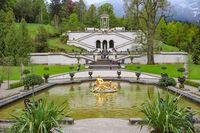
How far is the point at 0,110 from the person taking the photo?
22.2 m

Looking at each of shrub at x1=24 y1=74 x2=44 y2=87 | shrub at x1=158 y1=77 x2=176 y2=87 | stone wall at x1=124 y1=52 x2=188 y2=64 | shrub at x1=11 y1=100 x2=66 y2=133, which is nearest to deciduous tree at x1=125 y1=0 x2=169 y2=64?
stone wall at x1=124 y1=52 x2=188 y2=64

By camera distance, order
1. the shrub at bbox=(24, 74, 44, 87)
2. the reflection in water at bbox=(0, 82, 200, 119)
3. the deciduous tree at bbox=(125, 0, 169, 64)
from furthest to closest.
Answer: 1. the deciduous tree at bbox=(125, 0, 169, 64)
2. the shrub at bbox=(24, 74, 44, 87)
3. the reflection in water at bbox=(0, 82, 200, 119)

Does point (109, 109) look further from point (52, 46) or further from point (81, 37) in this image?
point (81, 37)

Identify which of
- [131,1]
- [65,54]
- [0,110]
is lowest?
[0,110]

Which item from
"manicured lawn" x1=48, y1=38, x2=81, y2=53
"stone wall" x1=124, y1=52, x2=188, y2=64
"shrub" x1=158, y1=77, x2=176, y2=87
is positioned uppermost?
"manicured lawn" x1=48, y1=38, x2=81, y2=53

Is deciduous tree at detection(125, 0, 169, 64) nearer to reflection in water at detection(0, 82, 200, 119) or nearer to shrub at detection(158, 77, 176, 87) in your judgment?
shrub at detection(158, 77, 176, 87)

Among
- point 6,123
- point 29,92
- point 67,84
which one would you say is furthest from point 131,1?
point 6,123

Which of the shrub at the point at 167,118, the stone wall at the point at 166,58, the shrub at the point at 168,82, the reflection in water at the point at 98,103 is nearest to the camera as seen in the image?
the shrub at the point at 167,118

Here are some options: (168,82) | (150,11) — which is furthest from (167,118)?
(150,11)

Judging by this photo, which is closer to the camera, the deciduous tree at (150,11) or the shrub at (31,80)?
the shrub at (31,80)

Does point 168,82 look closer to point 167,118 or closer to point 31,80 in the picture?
point 31,80

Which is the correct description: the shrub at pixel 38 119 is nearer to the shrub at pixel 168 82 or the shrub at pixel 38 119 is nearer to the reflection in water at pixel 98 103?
the reflection in water at pixel 98 103

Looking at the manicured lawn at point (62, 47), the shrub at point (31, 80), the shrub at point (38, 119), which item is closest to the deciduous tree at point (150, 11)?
the manicured lawn at point (62, 47)

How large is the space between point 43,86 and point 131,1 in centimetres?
2998
